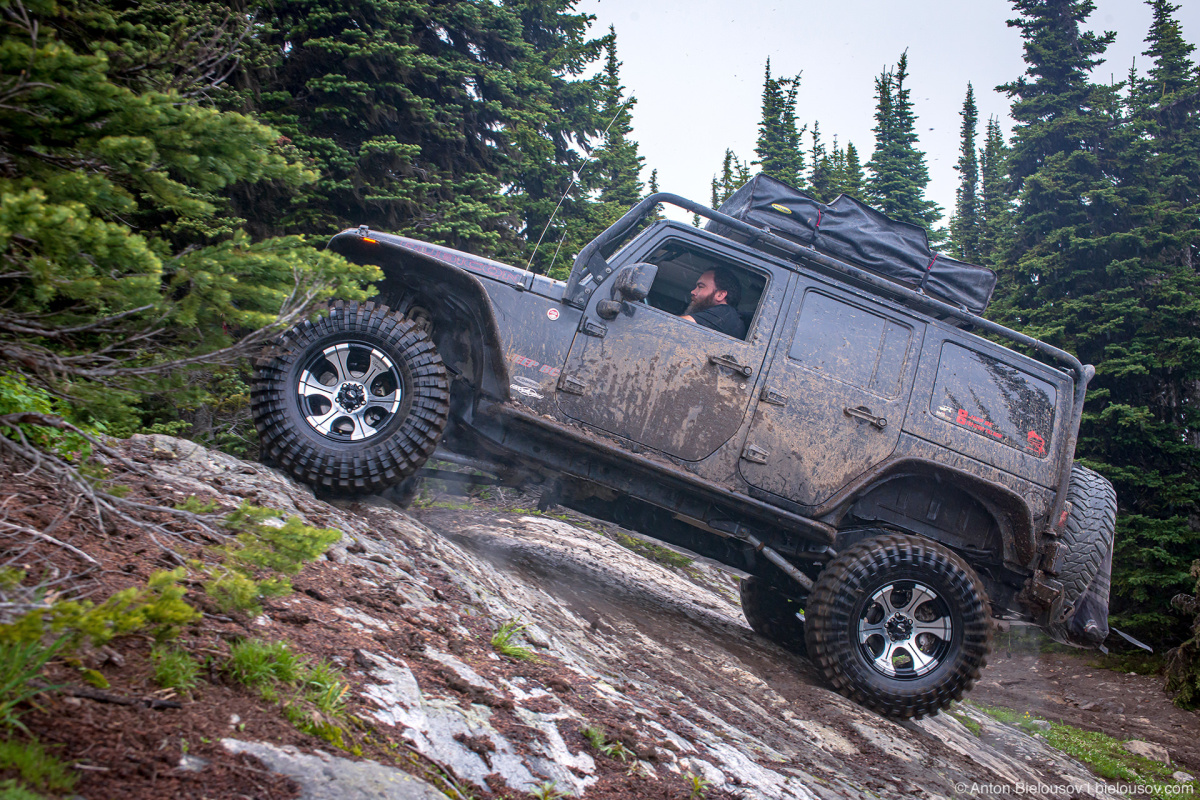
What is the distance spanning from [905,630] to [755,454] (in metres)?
1.52

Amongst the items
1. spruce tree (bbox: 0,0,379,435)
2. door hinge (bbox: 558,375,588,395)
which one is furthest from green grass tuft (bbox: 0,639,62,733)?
door hinge (bbox: 558,375,588,395)

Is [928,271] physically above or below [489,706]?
above

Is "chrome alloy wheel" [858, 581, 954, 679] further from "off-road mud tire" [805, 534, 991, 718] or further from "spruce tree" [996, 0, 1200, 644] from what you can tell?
"spruce tree" [996, 0, 1200, 644]

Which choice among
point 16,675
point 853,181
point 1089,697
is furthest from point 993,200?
point 16,675

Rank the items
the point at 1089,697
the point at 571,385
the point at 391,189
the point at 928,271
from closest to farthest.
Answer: the point at 571,385 < the point at 928,271 < the point at 391,189 < the point at 1089,697

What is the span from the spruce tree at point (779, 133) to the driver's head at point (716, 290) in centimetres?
2217

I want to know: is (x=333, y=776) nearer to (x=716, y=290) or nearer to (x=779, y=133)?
(x=716, y=290)

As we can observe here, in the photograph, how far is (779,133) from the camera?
85.7 feet

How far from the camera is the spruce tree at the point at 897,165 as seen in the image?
2330cm

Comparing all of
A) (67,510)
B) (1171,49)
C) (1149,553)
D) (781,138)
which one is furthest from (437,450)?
(781,138)

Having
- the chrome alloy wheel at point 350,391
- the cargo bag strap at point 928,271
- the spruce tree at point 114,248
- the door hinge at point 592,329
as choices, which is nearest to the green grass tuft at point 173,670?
the spruce tree at point 114,248

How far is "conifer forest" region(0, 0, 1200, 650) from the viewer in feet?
6.58

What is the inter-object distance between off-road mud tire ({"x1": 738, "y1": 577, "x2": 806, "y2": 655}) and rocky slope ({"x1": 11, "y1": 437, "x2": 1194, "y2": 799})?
0.46 metres

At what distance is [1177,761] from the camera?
267 inches
